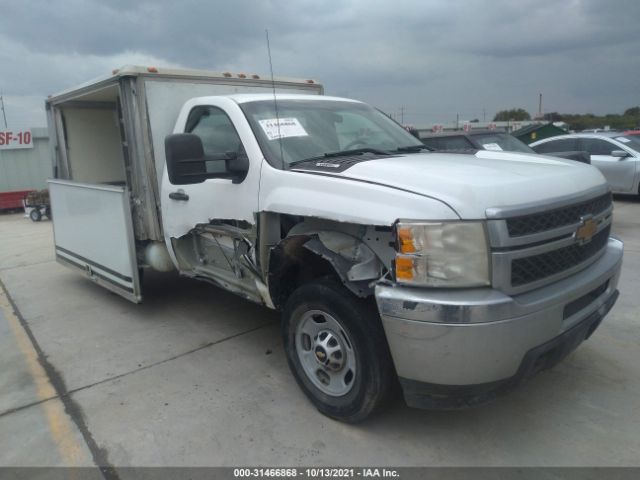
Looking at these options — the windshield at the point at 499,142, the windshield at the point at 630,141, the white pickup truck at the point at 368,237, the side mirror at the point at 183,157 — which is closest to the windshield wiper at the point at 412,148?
the white pickup truck at the point at 368,237

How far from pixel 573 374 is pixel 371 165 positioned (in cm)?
218

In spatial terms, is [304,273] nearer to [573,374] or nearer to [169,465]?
[169,465]

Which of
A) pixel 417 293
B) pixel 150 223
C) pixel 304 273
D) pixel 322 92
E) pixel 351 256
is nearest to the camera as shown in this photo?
pixel 417 293

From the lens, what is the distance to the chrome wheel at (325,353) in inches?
121

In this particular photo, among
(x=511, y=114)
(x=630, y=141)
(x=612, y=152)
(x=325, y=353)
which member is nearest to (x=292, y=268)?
(x=325, y=353)

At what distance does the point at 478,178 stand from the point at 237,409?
2163 millimetres

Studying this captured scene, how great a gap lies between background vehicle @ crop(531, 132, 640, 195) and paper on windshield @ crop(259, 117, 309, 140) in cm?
957

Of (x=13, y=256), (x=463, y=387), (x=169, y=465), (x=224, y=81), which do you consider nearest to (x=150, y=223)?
(x=224, y=81)

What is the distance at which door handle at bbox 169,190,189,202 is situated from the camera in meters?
4.30

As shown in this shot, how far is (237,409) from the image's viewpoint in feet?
11.2

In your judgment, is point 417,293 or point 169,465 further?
point 169,465

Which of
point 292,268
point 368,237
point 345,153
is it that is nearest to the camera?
point 368,237

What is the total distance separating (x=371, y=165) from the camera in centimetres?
304

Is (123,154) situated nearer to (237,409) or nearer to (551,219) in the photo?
(237,409)
